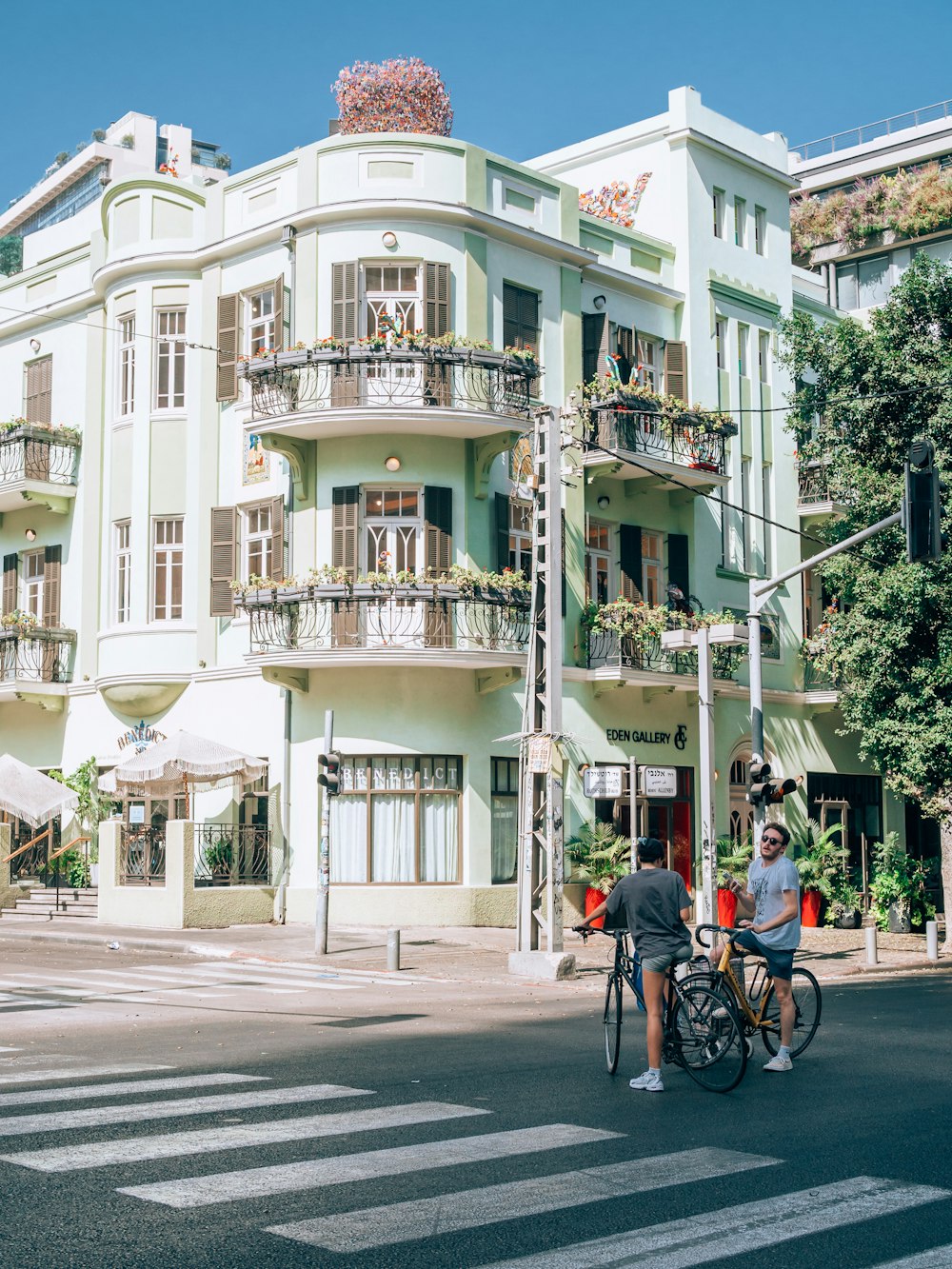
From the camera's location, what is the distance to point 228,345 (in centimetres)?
2917

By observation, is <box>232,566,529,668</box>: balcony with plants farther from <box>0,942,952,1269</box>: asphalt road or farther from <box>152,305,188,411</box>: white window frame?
<box>0,942,952,1269</box>: asphalt road

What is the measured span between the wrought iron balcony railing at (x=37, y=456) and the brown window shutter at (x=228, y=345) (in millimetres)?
4379

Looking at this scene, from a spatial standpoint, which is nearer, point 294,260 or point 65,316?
point 294,260

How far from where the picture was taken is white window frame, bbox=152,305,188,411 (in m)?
30.1

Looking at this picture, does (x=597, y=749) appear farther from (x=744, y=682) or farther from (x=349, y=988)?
(x=349, y=988)

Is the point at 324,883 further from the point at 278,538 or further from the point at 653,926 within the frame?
the point at 653,926

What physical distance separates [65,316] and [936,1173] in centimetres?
2897

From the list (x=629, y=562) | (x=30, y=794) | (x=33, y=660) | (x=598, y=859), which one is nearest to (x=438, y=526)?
(x=629, y=562)

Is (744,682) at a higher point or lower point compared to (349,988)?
higher

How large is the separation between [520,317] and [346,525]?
5.40 meters

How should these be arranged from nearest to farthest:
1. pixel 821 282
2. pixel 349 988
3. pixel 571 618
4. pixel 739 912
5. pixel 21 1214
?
pixel 21 1214 → pixel 739 912 → pixel 349 988 → pixel 571 618 → pixel 821 282

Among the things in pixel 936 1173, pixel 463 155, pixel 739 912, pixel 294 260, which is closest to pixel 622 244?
pixel 463 155

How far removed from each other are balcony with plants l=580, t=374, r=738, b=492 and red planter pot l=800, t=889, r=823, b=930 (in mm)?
8373

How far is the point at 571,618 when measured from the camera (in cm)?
2911
